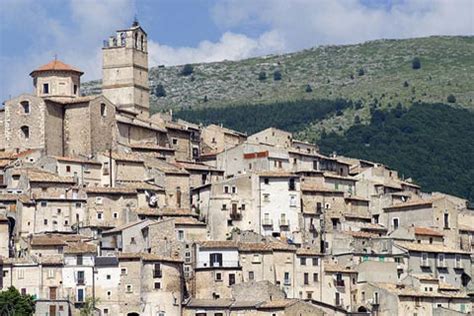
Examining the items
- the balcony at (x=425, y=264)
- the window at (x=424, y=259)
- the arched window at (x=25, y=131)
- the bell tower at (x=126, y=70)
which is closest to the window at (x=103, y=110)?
the arched window at (x=25, y=131)

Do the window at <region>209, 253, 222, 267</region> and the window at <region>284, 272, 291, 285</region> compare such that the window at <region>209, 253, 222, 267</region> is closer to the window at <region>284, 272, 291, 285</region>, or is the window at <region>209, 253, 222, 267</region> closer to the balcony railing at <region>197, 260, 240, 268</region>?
the balcony railing at <region>197, 260, 240, 268</region>

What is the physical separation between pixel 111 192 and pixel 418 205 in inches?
830

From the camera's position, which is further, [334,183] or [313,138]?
[313,138]

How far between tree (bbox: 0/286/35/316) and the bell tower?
31062mm

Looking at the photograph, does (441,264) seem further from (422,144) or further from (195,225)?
(422,144)

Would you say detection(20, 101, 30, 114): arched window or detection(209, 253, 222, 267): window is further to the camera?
detection(20, 101, 30, 114): arched window

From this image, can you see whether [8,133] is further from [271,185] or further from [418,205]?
[418,205]

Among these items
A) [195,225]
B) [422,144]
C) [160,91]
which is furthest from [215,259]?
[160,91]

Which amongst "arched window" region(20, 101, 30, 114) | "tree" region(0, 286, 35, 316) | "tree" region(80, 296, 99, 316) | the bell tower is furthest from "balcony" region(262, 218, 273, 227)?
the bell tower

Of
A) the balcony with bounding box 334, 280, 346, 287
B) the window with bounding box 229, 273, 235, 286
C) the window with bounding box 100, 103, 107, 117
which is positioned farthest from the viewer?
the window with bounding box 100, 103, 107, 117

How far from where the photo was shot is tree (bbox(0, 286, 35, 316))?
71500 millimetres

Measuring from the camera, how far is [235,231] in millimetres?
83500

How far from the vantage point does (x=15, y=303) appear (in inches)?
2837

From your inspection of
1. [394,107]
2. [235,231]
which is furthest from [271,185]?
[394,107]
